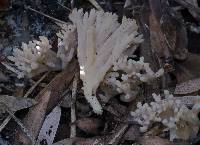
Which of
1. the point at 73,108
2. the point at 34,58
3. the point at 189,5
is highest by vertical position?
the point at 189,5

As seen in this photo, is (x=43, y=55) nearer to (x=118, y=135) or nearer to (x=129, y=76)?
(x=129, y=76)

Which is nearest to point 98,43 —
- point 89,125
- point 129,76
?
point 129,76

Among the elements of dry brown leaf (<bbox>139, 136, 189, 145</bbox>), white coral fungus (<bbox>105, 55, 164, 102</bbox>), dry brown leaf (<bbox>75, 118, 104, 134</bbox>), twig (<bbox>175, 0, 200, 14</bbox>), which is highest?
twig (<bbox>175, 0, 200, 14</bbox>)

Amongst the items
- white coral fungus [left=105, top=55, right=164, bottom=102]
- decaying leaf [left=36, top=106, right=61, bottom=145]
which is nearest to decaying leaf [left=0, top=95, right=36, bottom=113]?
decaying leaf [left=36, top=106, right=61, bottom=145]

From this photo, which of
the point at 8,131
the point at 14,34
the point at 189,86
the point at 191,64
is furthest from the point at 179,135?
the point at 14,34

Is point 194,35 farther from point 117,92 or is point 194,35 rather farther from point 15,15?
point 15,15

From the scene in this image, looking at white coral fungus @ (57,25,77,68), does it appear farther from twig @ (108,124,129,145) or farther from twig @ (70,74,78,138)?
twig @ (108,124,129,145)
